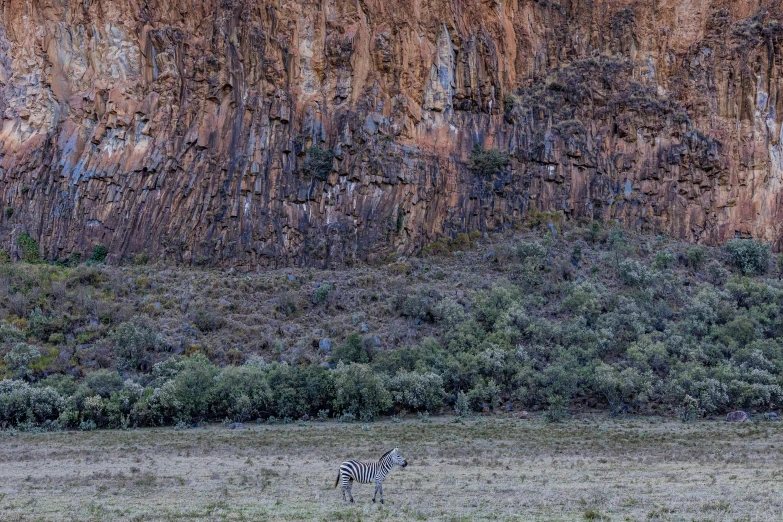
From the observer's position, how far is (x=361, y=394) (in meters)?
42.1

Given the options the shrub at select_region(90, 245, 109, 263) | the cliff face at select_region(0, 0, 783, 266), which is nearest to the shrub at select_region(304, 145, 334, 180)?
the cliff face at select_region(0, 0, 783, 266)

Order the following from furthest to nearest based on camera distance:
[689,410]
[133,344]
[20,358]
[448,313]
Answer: [448,313]
[133,344]
[20,358]
[689,410]

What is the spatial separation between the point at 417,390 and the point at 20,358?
21020 mm

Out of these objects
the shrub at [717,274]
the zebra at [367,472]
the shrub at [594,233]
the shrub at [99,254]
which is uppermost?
the shrub at [594,233]

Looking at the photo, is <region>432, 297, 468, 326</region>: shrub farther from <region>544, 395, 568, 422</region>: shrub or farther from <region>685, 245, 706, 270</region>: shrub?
<region>685, 245, 706, 270</region>: shrub

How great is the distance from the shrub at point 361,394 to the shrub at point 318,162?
18929 millimetres

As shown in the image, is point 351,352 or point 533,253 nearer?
point 351,352

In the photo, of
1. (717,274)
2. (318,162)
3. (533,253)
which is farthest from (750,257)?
(318,162)

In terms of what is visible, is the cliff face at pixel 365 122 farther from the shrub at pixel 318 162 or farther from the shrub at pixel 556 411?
the shrub at pixel 556 411

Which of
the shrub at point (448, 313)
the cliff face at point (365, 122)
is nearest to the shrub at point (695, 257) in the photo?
the cliff face at point (365, 122)

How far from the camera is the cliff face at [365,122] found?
189ft

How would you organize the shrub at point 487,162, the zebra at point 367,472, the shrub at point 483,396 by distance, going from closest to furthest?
the zebra at point 367,472 → the shrub at point 483,396 → the shrub at point 487,162

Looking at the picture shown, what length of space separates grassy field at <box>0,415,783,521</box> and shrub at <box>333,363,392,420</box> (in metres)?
1.43

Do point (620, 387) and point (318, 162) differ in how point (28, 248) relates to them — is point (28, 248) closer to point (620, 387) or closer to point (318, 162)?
point (318, 162)
